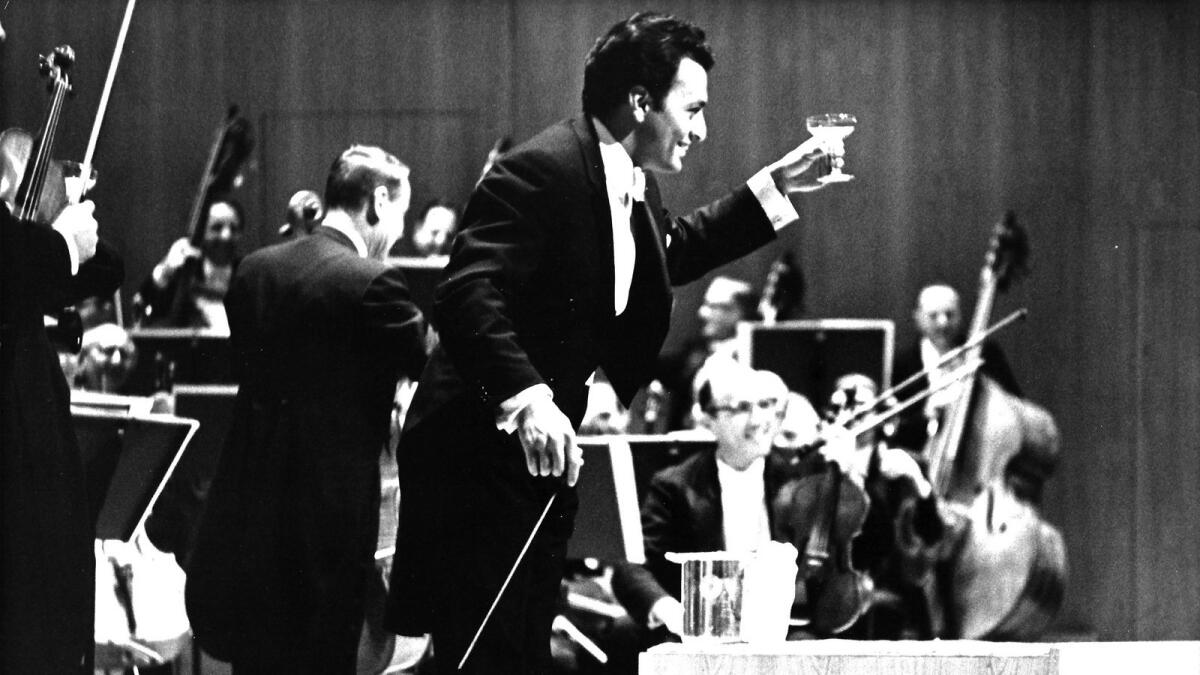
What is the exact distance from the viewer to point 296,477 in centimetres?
306

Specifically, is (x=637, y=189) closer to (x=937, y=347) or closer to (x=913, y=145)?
(x=937, y=347)

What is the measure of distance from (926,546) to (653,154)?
3.05 meters

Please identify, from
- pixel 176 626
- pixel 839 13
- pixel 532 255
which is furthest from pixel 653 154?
pixel 839 13

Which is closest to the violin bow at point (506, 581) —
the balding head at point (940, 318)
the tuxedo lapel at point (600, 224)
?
the tuxedo lapel at point (600, 224)

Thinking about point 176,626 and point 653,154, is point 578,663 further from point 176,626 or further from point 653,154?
point 653,154

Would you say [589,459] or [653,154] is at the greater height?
[653,154]

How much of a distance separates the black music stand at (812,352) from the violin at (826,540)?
4.27 ft

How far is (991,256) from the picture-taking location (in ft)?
20.2

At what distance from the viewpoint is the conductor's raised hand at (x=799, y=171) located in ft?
8.90

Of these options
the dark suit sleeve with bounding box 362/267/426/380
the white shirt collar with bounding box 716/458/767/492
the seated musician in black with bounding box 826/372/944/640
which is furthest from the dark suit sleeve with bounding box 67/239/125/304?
the seated musician in black with bounding box 826/372/944/640


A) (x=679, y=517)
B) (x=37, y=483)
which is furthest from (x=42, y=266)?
(x=679, y=517)

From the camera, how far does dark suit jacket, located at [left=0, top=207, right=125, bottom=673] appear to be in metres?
2.64

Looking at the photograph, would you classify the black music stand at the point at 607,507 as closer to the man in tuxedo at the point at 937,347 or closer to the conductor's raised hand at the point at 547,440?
the conductor's raised hand at the point at 547,440

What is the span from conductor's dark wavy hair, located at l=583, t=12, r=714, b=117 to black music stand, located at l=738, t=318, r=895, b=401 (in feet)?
9.73
